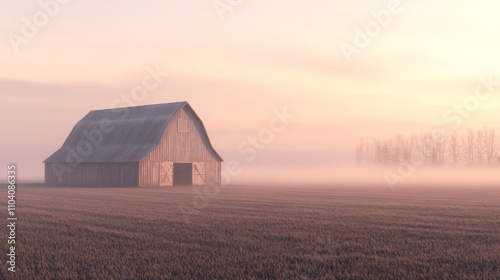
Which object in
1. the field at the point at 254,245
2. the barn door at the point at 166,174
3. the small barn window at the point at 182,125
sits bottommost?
the field at the point at 254,245

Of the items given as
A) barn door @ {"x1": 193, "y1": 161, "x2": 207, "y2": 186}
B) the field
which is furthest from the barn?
the field

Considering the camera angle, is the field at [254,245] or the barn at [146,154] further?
the barn at [146,154]

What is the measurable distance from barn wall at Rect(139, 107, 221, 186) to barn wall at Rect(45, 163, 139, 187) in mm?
1323

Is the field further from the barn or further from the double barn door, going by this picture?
the double barn door

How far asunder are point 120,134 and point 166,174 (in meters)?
8.86

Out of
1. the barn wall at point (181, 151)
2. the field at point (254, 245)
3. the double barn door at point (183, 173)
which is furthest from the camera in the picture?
the double barn door at point (183, 173)

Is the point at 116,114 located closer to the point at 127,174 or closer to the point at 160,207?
the point at 127,174

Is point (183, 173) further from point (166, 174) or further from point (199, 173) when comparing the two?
point (166, 174)

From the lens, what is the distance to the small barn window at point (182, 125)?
64.7 m

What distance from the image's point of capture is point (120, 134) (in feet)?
224

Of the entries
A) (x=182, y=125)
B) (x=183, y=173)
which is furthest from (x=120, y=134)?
(x=183, y=173)

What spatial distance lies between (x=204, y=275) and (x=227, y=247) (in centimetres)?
391

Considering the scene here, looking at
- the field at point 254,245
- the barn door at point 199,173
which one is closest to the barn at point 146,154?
the barn door at point 199,173

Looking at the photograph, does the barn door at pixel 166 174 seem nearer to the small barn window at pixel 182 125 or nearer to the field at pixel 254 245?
the small barn window at pixel 182 125
